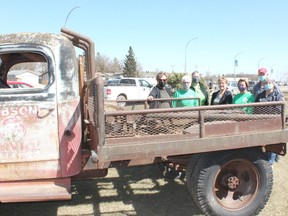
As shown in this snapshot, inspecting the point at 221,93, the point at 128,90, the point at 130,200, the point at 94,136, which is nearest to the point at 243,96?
the point at 221,93

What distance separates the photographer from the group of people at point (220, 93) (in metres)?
5.11

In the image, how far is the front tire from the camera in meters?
3.76

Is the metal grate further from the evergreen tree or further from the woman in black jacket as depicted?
the evergreen tree

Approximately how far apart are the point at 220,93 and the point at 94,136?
2.83 metres

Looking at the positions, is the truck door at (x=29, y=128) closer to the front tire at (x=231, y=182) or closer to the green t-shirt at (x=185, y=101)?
the front tire at (x=231, y=182)

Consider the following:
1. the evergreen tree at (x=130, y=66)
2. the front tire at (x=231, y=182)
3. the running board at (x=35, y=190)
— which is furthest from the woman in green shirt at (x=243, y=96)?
the evergreen tree at (x=130, y=66)

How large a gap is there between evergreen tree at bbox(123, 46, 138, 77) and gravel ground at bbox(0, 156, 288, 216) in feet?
201

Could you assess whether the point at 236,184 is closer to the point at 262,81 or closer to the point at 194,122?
the point at 194,122

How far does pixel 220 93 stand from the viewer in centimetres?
572

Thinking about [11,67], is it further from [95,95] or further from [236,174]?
[236,174]

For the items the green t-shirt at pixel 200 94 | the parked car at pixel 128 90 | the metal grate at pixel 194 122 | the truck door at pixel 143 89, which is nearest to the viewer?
the metal grate at pixel 194 122

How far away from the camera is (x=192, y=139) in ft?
11.7

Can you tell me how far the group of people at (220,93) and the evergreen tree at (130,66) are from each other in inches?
2385

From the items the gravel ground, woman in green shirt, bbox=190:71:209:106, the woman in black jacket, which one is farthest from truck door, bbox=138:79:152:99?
the gravel ground
